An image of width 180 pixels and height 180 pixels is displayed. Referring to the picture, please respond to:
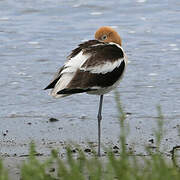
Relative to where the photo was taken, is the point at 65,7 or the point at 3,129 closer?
the point at 3,129

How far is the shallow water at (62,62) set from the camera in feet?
23.0

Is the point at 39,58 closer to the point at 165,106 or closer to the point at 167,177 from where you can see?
the point at 165,106

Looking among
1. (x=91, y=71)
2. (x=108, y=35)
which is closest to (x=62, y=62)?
(x=108, y=35)

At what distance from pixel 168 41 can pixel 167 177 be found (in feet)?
24.3

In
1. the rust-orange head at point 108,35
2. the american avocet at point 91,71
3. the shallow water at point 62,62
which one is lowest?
the shallow water at point 62,62

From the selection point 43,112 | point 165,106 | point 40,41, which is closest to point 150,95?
point 165,106

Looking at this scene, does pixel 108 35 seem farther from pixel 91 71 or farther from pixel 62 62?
pixel 62 62

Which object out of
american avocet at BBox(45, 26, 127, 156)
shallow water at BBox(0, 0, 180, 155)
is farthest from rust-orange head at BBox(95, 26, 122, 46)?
shallow water at BBox(0, 0, 180, 155)

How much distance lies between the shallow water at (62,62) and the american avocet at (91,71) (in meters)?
0.62

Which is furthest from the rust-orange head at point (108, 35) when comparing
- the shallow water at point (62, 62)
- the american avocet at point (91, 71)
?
the shallow water at point (62, 62)

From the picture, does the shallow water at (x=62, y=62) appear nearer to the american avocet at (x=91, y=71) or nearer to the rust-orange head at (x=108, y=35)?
the american avocet at (x=91, y=71)

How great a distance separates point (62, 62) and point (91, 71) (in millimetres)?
3633

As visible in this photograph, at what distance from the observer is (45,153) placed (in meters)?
6.12

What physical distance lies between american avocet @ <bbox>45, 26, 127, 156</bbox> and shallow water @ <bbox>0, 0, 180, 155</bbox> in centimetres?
Result: 62
